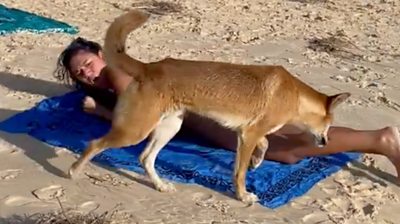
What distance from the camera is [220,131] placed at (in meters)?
6.14

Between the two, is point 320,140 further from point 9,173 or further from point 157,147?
point 9,173

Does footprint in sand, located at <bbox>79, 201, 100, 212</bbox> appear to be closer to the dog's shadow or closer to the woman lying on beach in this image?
the woman lying on beach

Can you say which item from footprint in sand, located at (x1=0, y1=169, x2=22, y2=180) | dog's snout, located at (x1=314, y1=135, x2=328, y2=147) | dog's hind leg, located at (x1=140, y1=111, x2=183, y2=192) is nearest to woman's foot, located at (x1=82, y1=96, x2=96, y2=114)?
footprint in sand, located at (x1=0, y1=169, x2=22, y2=180)

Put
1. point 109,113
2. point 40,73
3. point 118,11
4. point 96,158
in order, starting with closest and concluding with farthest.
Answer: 1. point 96,158
2. point 109,113
3. point 40,73
4. point 118,11

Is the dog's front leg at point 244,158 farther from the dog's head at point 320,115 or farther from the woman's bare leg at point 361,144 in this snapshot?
the woman's bare leg at point 361,144

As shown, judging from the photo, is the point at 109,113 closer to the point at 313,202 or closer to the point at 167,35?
the point at 313,202

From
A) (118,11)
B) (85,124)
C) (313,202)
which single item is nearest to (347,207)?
(313,202)

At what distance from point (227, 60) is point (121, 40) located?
3932mm

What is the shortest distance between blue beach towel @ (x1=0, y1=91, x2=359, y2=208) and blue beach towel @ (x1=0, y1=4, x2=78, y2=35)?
9.04 feet

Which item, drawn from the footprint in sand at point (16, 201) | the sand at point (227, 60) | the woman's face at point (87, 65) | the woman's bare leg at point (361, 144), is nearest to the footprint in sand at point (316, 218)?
the sand at point (227, 60)

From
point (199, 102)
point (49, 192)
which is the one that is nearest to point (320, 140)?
point (199, 102)

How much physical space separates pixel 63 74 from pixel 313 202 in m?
2.42

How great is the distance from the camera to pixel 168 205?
204 inches

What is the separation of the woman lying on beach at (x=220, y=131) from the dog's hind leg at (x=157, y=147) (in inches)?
18.2
